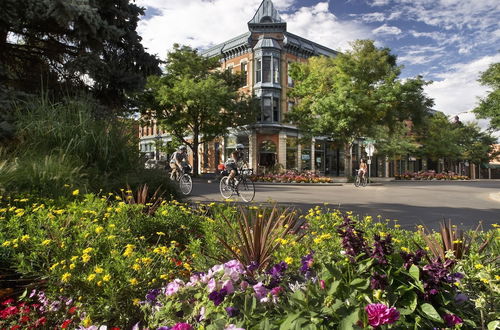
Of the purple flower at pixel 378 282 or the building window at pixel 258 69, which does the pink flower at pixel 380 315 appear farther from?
the building window at pixel 258 69

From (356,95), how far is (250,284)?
26.6m

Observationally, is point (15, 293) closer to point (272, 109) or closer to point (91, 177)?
point (91, 177)

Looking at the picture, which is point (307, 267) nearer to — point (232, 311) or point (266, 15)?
point (232, 311)

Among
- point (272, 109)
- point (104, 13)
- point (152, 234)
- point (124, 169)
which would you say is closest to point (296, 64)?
point (272, 109)

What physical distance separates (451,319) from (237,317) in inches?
38.0

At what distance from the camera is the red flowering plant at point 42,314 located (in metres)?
2.37

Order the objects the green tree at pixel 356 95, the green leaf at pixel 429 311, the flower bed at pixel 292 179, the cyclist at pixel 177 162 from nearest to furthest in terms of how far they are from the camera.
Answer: the green leaf at pixel 429 311 < the cyclist at pixel 177 162 < the flower bed at pixel 292 179 < the green tree at pixel 356 95

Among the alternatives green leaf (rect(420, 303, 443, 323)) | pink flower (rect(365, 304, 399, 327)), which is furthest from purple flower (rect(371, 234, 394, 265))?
pink flower (rect(365, 304, 399, 327))

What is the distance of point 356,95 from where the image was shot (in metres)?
26.5

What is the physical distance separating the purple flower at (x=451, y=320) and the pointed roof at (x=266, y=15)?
38232mm

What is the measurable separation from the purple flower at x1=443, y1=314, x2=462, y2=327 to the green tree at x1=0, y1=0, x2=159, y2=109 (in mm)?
7656

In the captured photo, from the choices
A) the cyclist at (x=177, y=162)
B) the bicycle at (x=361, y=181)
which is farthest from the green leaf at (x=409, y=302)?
the bicycle at (x=361, y=181)

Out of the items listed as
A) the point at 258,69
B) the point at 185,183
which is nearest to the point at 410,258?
the point at 185,183

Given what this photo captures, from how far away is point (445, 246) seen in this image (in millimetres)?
2885
